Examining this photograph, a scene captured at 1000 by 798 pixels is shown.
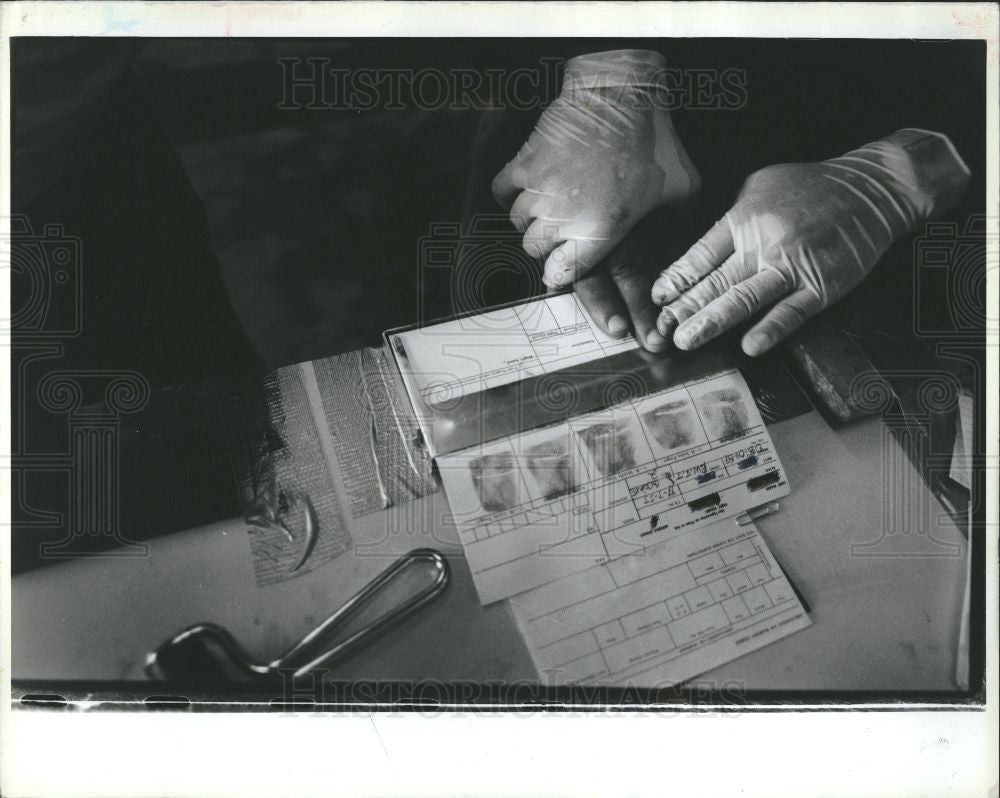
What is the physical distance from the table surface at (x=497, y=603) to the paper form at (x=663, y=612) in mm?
18

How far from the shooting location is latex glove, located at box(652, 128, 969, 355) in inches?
25.9

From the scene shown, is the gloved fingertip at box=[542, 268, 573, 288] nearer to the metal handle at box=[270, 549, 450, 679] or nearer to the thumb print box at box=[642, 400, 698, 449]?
the thumb print box at box=[642, 400, 698, 449]

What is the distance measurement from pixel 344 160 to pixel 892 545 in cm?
69

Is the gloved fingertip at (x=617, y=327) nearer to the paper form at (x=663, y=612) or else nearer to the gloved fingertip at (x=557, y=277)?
the gloved fingertip at (x=557, y=277)

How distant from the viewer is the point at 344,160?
25.7 inches

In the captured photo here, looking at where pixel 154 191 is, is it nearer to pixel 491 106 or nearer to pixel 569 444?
pixel 491 106

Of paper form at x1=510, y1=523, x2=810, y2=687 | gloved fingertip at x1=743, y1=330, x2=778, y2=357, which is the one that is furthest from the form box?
gloved fingertip at x1=743, y1=330, x2=778, y2=357

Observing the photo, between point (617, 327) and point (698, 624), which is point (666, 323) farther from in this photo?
point (698, 624)

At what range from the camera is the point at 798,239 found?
667 mm

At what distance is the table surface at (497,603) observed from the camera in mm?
601

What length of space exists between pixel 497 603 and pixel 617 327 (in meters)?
0.30

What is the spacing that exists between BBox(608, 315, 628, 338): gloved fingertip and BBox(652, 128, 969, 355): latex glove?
4 centimetres

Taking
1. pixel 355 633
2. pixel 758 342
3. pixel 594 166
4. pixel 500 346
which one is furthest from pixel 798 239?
pixel 355 633
